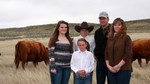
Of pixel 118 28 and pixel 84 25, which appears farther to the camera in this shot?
pixel 84 25

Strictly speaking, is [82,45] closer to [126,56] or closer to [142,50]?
[126,56]

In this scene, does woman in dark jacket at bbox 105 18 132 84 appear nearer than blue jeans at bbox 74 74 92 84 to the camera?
Yes

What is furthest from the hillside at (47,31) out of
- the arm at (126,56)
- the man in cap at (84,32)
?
the arm at (126,56)

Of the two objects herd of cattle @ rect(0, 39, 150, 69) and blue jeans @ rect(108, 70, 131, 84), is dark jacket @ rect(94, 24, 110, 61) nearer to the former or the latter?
blue jeans @ rect(108, 70, 131, 84)

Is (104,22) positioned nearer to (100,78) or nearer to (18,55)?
(100,78)

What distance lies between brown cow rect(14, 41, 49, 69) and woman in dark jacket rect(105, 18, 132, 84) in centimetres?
850

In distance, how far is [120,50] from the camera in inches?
297

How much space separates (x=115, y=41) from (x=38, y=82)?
3.66 m

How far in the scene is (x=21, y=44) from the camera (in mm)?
16359

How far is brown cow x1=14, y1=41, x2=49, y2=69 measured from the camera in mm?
16297

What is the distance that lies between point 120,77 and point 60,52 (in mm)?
1305

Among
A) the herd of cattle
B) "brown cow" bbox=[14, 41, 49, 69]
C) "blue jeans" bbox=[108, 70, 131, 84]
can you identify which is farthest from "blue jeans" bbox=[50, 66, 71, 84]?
the herd of cattle

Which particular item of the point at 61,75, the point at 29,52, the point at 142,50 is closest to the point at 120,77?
the point at 61,75

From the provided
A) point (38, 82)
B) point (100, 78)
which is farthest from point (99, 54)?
point (38, 82)
